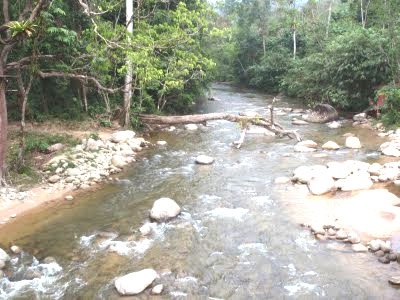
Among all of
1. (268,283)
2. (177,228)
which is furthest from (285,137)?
(268,283)

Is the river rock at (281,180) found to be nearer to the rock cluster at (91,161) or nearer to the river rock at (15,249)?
the rock cluster at (91,161)

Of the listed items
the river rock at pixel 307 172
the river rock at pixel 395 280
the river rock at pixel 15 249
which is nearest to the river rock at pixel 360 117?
the river rock at pixel 307 172

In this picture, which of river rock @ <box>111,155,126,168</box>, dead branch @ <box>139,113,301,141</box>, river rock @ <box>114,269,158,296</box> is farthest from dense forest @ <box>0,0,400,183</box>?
river rock @ <box>114,269,158,296</box>

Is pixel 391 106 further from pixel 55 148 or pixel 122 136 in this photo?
pixel 55 148

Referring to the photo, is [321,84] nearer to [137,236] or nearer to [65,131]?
[65,131]

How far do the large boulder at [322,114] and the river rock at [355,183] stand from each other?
8594 millimetres

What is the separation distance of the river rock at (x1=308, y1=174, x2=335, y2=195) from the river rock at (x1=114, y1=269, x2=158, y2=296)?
194 inches

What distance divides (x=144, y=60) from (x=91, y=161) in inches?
130

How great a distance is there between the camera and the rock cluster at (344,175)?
31.6 ft

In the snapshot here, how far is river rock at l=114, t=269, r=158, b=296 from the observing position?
5.90 meters

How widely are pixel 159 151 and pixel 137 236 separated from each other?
6.41 meters

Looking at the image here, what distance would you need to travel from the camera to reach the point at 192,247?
7.34 meters

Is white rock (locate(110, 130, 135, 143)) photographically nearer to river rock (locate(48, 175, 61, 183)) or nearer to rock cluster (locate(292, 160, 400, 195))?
river rock (locate(48, 175, 61, 183))

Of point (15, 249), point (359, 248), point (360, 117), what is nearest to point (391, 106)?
point (360, 117)
